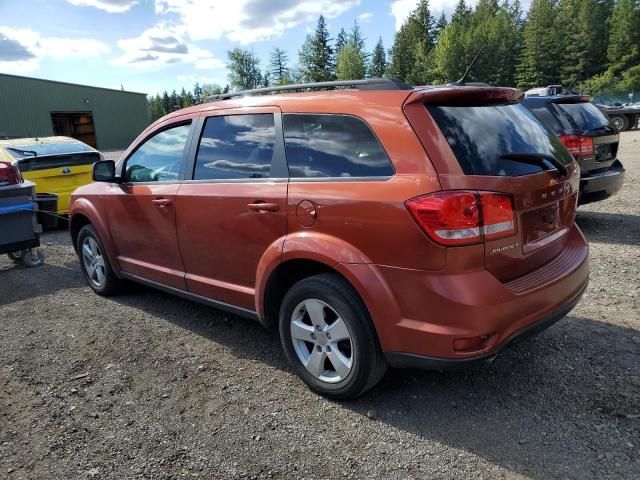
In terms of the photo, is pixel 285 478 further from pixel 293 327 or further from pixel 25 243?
pixel 25 243

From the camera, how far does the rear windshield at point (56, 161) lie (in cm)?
833

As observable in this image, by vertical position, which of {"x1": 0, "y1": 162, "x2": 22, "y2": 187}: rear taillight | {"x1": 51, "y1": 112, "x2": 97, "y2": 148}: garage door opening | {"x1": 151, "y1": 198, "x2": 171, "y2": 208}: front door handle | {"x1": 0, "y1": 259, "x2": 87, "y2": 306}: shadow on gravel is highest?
{"x1": 51, "y1": 112, "x2": 97, "y2": 148}: garage door opening

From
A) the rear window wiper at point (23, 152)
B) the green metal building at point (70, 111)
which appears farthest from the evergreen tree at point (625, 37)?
the rear window wiper at point (23, 152)

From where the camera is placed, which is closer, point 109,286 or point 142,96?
point 109,286

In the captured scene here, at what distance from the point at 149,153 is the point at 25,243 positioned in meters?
3.02

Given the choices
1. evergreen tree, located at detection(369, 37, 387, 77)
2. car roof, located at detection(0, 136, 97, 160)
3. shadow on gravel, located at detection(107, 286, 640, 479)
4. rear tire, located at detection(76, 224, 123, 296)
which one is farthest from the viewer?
evergreen tree, located at detection(369, 37, 387, 77)

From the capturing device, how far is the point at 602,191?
625 centimetres

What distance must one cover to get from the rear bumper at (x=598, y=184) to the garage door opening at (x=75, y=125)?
47023 mm

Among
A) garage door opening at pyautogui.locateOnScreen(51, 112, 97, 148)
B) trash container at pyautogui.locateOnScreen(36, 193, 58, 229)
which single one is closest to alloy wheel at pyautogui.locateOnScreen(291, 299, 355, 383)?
trash container at pyautogui.locateOnScreen(36, 193, 58, 229)

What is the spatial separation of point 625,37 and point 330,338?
8878cm

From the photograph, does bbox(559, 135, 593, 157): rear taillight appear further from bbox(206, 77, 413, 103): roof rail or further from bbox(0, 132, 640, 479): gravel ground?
bbox(206, 77, 413, 103): roof rail

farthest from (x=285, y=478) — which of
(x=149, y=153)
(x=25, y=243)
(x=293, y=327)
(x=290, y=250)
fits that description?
(x=25, y=243)

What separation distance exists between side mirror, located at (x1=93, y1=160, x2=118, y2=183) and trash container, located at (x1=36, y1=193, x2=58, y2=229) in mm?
3931

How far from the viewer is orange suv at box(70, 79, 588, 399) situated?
8.00ft
